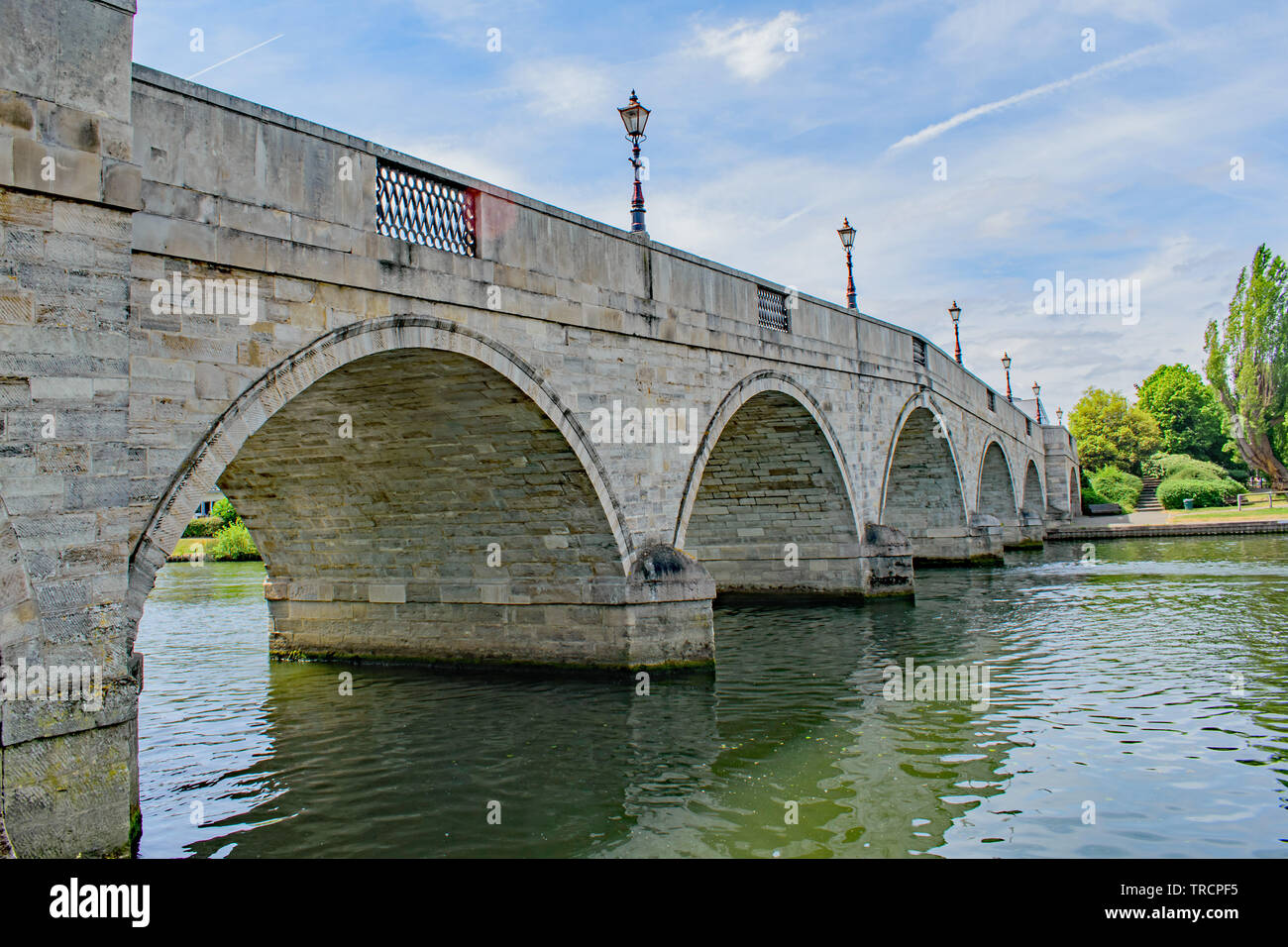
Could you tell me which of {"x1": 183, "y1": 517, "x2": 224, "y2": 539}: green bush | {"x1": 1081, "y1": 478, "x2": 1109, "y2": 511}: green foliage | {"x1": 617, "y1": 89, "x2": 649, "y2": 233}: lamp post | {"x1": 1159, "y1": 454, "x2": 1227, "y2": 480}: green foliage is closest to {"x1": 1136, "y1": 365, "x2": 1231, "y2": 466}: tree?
{"x1": 1159, "y1": 454, "x2": 1227, "y2": 480}: green foliage

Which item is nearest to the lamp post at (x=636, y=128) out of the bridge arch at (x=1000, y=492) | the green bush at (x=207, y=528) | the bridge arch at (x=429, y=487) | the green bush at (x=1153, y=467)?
the bridge arch at (x=429, y=487)

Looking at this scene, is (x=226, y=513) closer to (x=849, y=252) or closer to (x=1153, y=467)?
(x=849, y=252)

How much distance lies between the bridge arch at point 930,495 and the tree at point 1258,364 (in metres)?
27.4

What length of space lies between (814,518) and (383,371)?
377 inches

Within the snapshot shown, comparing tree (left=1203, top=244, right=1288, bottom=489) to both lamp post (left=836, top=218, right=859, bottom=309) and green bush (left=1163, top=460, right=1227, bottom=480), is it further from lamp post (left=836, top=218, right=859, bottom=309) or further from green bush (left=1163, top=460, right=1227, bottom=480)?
lamp post (left=836, top=218, right=859, bottom=309)

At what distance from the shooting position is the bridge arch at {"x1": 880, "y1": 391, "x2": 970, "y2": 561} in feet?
71.5

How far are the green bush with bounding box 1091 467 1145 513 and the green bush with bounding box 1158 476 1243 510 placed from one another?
7.39 ft

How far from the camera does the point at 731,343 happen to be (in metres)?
12.2

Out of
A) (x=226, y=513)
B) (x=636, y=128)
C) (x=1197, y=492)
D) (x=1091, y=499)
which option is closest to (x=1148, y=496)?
(x=1091, y=499)

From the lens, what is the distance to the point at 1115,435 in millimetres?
56594

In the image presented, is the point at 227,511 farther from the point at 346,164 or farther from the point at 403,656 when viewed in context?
the point at 346,164

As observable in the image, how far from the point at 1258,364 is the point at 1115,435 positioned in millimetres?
14558

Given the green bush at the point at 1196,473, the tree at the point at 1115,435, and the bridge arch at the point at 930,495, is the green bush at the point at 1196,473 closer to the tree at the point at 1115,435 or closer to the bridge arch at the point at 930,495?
the tree at the point at 1115,435
